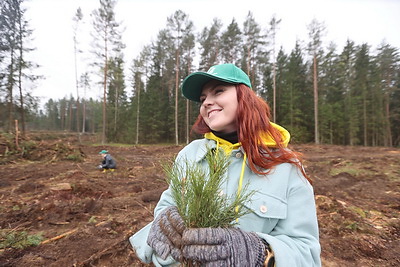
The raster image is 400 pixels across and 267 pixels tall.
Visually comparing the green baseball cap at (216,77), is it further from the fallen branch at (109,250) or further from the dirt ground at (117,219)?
the fallen branch at (109,250)

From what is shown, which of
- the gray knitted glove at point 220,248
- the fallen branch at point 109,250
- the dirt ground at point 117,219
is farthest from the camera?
the dirt ground at point 117,219

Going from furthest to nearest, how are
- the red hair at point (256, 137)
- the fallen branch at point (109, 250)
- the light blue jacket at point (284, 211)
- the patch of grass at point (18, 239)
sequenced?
the patch of grass at point (18, 239)
the fallen branch at point (109, 250)
the red hair at point (256, 137)
the light blue jacket at point (284, 211)

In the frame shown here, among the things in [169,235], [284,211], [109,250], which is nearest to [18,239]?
[109,250]

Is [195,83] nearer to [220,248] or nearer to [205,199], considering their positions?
[205,199]

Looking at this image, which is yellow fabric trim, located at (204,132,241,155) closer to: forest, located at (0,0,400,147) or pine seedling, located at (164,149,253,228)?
pine seedling, located at (164,149,253,228)

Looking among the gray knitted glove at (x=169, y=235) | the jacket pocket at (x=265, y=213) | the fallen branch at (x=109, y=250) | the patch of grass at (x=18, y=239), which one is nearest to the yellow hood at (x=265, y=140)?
the jacket pocket at (x=265, y=213)

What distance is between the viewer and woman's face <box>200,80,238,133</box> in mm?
1315

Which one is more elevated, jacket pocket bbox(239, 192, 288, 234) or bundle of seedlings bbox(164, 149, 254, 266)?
bundle of seedlings bbox(164, 149, 254, 266)

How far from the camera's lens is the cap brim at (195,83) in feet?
4.55

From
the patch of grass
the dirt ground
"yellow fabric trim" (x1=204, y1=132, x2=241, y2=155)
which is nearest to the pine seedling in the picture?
the dirt ground

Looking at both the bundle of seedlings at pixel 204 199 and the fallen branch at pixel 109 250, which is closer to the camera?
the bundle of seedlings at pixel 204 199

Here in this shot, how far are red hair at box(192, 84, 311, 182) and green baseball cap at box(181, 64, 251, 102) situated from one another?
8cm

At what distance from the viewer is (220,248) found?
82 centimetres

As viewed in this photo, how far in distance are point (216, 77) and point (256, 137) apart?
511 millimetres
